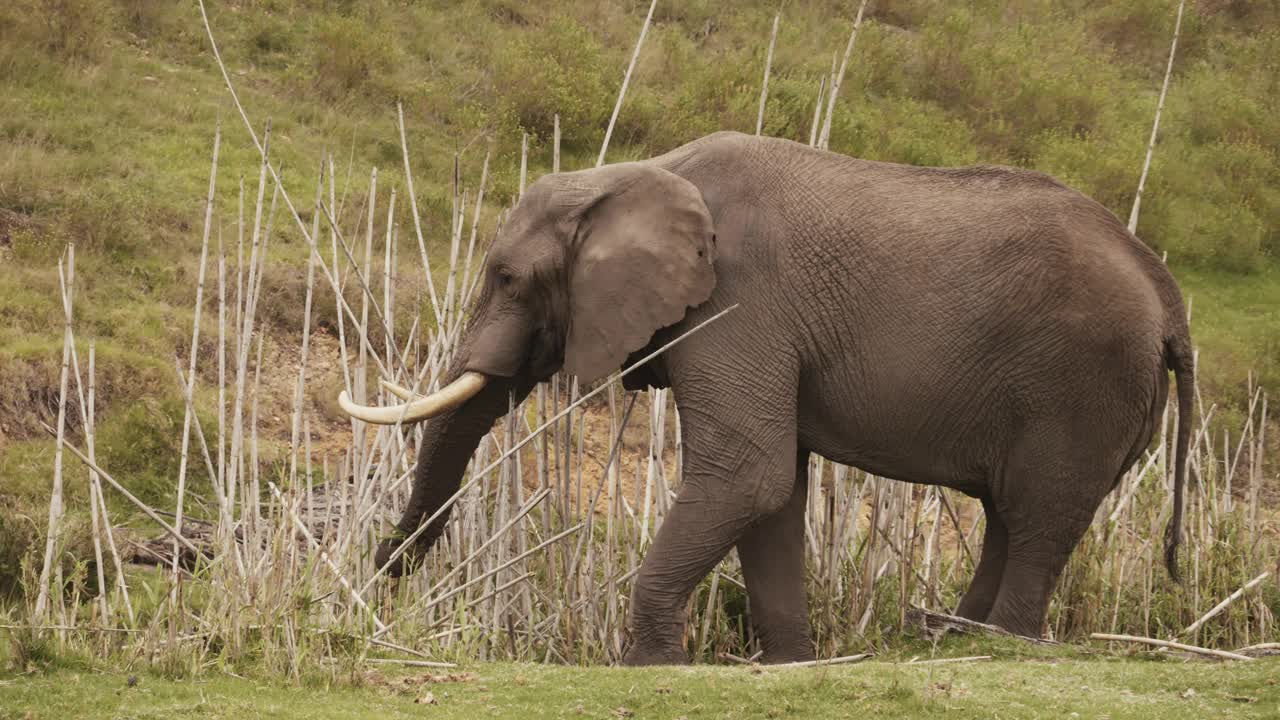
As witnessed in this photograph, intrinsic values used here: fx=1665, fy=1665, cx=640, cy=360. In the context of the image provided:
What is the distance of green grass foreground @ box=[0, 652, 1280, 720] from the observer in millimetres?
4656

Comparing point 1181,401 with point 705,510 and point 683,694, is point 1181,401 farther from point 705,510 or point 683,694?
point 683,694

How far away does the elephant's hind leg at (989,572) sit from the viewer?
705 cm

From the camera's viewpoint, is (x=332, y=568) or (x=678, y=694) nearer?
(x=678, y=694)

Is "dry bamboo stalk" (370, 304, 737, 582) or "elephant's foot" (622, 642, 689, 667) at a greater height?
"dry bamboo stalk" (370, 304, 737, 582)

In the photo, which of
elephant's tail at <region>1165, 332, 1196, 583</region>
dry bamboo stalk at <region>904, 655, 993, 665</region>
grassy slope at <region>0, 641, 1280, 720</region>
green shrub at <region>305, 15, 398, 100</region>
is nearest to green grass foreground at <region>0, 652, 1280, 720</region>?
grassy slope at <region>0, 641, 1280, 720</region>

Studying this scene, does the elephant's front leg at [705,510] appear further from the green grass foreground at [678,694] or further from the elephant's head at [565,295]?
the green grass foreground at [678,694]

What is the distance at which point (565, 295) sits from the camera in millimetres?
6484

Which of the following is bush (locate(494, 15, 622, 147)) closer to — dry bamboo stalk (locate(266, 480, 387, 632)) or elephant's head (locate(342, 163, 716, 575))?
elephant's head (locate(342, 163, 716, 575))

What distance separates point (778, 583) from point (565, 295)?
1.47 metres

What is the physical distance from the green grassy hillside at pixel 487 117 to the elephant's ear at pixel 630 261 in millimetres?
5914

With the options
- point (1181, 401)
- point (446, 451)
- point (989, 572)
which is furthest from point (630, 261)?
point (1181, 401)

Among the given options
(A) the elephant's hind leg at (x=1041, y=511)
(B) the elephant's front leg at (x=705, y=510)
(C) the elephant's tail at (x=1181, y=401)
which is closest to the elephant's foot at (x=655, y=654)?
(B) the elephant's front leg at (x=705, y=510)

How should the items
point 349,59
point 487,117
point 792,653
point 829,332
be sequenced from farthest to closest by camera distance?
point 349,59 → point 487,117 → point 792,653 → point 829,332

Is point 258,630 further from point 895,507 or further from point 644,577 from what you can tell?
point 895,507
